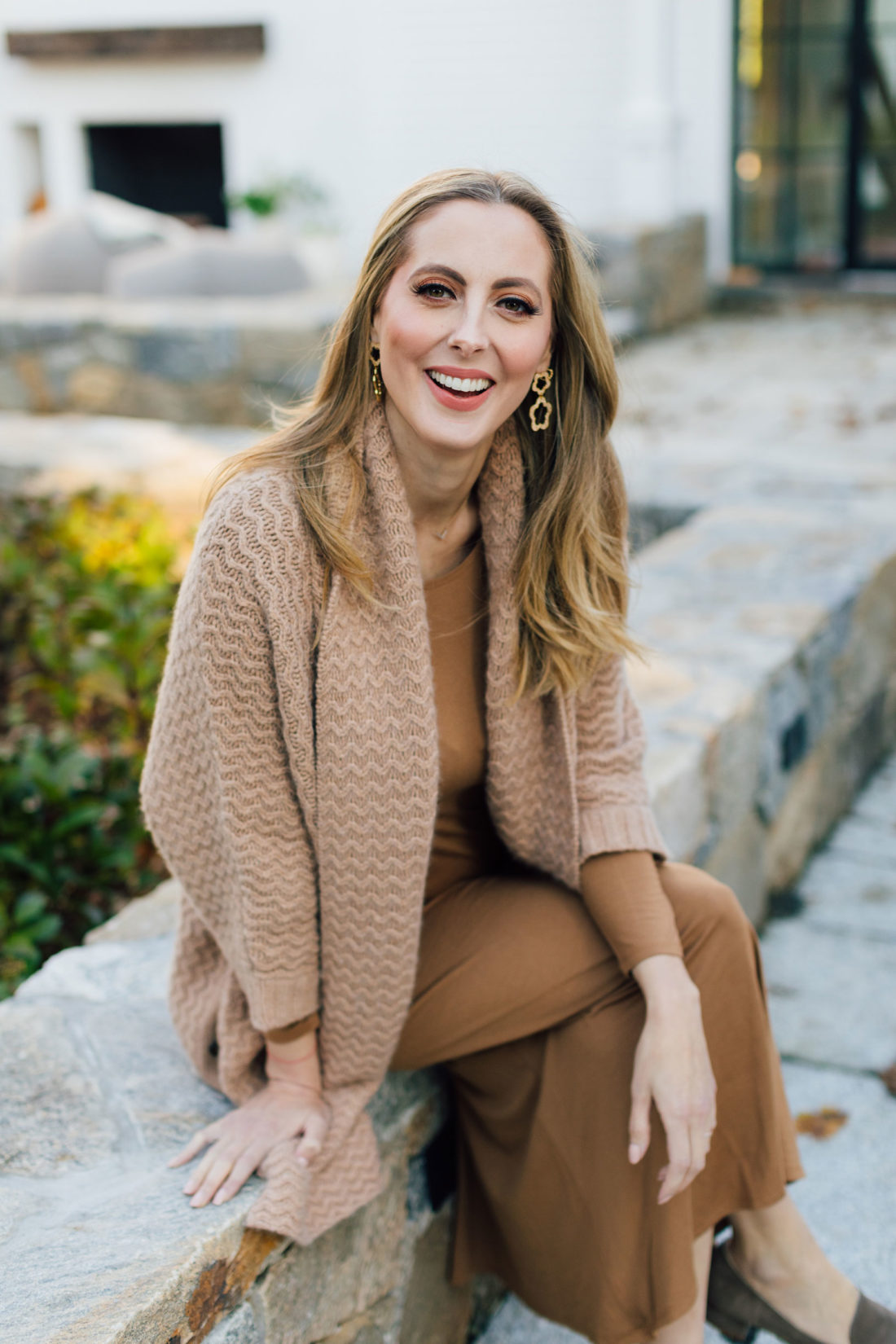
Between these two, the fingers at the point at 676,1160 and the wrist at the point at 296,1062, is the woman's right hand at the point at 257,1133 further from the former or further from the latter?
the fingers at the point at 676,1160

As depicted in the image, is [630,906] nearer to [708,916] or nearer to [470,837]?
[708,916]

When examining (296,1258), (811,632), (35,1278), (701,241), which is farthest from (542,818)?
(701,241)

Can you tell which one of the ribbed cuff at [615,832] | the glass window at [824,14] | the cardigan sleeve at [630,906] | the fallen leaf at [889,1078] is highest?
the glass window at [824,14]

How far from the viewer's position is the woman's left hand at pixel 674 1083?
A: 1.40 m

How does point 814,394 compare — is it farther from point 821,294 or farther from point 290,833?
point 290,833

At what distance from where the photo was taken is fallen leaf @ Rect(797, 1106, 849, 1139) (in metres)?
2.03

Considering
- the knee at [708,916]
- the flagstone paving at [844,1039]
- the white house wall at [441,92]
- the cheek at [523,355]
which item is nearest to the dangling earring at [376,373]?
the cheek at [523,355]

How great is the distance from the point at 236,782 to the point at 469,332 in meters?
0.53

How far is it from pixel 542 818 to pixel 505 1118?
35 centimetres

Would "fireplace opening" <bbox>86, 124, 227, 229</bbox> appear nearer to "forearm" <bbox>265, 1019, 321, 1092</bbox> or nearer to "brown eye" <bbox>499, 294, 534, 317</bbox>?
"brown eye" <bbox>499, 294, 534, 317</bbox>

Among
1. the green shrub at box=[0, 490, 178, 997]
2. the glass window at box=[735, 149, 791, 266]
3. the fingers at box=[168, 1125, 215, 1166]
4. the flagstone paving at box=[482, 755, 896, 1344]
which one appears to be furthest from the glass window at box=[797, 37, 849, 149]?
the fingers at box=[168, 1125, 215, 1166]

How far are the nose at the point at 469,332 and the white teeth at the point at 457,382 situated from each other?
0.03m

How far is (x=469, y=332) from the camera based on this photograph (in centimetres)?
141

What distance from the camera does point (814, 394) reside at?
17.7 ft
